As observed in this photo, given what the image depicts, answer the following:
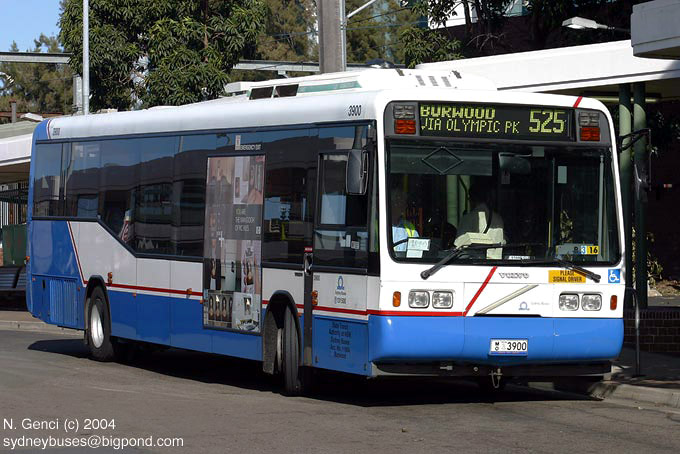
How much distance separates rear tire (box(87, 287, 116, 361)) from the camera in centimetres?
1884

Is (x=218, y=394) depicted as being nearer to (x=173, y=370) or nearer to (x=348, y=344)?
(x=348, y=344)

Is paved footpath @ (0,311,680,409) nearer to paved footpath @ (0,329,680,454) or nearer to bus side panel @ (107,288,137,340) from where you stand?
paved footpath @ (0,329,680,454)

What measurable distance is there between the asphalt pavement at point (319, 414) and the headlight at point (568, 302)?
3.19 ft

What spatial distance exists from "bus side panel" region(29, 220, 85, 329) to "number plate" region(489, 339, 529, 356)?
7.99 meters

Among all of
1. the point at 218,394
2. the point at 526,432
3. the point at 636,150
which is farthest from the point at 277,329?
the point at 636,150

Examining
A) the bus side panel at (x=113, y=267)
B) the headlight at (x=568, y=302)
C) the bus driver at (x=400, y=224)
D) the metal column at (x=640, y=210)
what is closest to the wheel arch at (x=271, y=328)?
the bus driver at (x=400, y=224)

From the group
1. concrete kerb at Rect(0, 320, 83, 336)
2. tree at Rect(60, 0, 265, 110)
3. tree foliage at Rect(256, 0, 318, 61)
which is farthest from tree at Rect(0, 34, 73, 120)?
concrete kerb at Rect(0, 320, 83, 336)

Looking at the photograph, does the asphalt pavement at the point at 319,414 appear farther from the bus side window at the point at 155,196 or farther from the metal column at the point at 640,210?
the metal column at the point at 640,210

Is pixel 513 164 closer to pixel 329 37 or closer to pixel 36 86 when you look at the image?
A: pixel 329 37

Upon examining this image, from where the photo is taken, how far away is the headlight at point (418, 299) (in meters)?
12.9

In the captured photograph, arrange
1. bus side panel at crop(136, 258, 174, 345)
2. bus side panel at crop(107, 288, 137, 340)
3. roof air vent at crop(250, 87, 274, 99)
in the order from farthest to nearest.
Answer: bus side panel at crop(107, 288, 137, 340) → bus side panel at crop(136, 258, 174, 345) → roof air vent at crop(250, 87, 274, 99)

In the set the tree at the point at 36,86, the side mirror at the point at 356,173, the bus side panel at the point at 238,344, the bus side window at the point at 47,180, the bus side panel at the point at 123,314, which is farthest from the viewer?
the tree at the point at 36,86

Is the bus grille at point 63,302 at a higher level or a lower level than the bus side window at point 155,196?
lower

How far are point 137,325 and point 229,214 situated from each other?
2.93 meters
